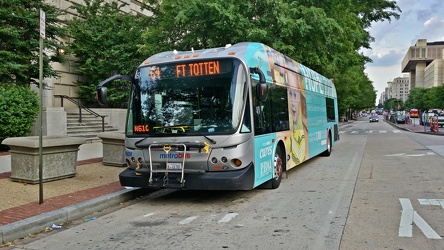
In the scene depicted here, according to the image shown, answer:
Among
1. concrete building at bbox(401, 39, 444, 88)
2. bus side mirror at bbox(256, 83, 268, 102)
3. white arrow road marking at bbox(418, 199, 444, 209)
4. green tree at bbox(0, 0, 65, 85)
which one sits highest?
concrete building at bbox(401, 39, 444, 88)

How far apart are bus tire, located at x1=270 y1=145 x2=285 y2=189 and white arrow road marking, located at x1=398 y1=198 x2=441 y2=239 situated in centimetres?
267

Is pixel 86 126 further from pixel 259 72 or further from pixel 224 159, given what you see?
pixel 224 159

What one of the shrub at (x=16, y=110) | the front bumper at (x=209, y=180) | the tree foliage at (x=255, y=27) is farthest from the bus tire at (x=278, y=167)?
the shrub at (x=16, y=110)

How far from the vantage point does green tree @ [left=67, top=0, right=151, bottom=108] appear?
21.6 metres

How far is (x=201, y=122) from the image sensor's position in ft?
24.1

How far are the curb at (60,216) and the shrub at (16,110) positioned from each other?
7.19m

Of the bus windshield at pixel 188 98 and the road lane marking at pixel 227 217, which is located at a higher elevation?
the bus windshield at pixel 188 98

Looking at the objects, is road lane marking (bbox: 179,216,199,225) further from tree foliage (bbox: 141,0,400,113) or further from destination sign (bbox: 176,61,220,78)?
tree foliage (bbox: 141,0,400,113)

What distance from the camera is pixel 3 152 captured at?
1366cm

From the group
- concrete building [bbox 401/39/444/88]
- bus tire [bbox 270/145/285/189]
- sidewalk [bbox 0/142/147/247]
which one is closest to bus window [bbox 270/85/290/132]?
bus tire [bbox 270/145/285/189]

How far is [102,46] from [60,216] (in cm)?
1711

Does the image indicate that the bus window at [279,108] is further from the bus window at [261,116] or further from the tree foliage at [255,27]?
the tree foliage at [255,27]

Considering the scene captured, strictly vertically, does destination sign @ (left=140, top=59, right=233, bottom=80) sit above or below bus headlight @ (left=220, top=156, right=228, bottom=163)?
above

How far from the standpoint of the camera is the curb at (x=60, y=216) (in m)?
5.53
